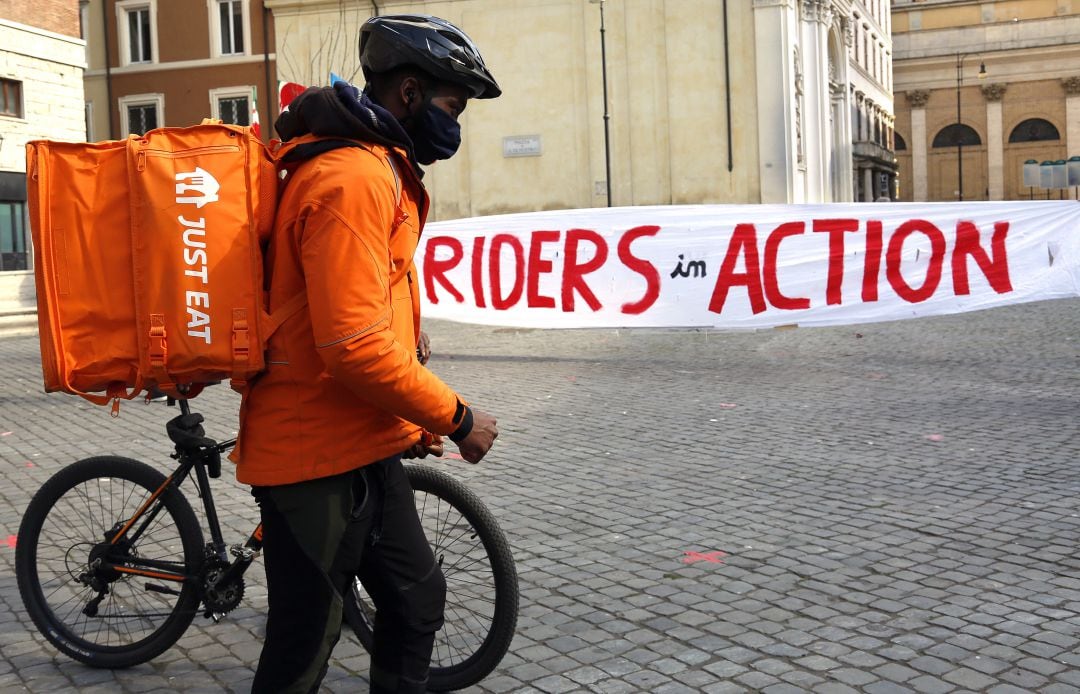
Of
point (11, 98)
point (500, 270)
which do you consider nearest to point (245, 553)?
point (500, 270)

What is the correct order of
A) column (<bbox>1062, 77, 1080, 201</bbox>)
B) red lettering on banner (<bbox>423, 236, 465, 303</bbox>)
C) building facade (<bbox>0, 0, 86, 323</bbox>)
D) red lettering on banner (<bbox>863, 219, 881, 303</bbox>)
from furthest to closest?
1. column (<bbox>1062, 77, 1080, 201</bbox>)
2. building facade (<bbox>0, 0, 86, 323</bbox>)
3. red lettering on banner (<bbox>423, 236, 465, 303</bbox>)
4. red lettering on banner (<bbox>863, 219, 881, 303</bbox>)

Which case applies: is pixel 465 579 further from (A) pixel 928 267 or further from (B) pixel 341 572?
(A) pixel 928 267

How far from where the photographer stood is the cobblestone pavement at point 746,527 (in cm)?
418

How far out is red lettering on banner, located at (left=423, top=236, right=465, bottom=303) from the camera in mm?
14453

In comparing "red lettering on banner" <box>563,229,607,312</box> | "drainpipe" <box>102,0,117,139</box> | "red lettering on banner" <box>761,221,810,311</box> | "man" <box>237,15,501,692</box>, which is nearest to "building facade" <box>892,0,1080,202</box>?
"drainpipe" <box>102,0,117,139</box>

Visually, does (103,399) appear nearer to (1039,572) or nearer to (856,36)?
(1039,572)

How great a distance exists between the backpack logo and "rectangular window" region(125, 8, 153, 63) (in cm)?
4411

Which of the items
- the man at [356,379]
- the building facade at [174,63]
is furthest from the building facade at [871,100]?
the man at [356,379]

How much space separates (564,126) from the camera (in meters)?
38.8

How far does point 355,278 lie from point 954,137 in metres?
93.7

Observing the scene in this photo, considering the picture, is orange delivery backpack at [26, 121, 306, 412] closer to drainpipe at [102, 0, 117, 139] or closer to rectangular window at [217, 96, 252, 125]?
rectangular window at [217, 96, 252, 125]

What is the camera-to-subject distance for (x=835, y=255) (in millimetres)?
13242

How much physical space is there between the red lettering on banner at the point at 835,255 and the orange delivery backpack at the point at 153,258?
35.8 feet

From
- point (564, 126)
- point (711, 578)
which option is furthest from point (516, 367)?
point (564, 126)
